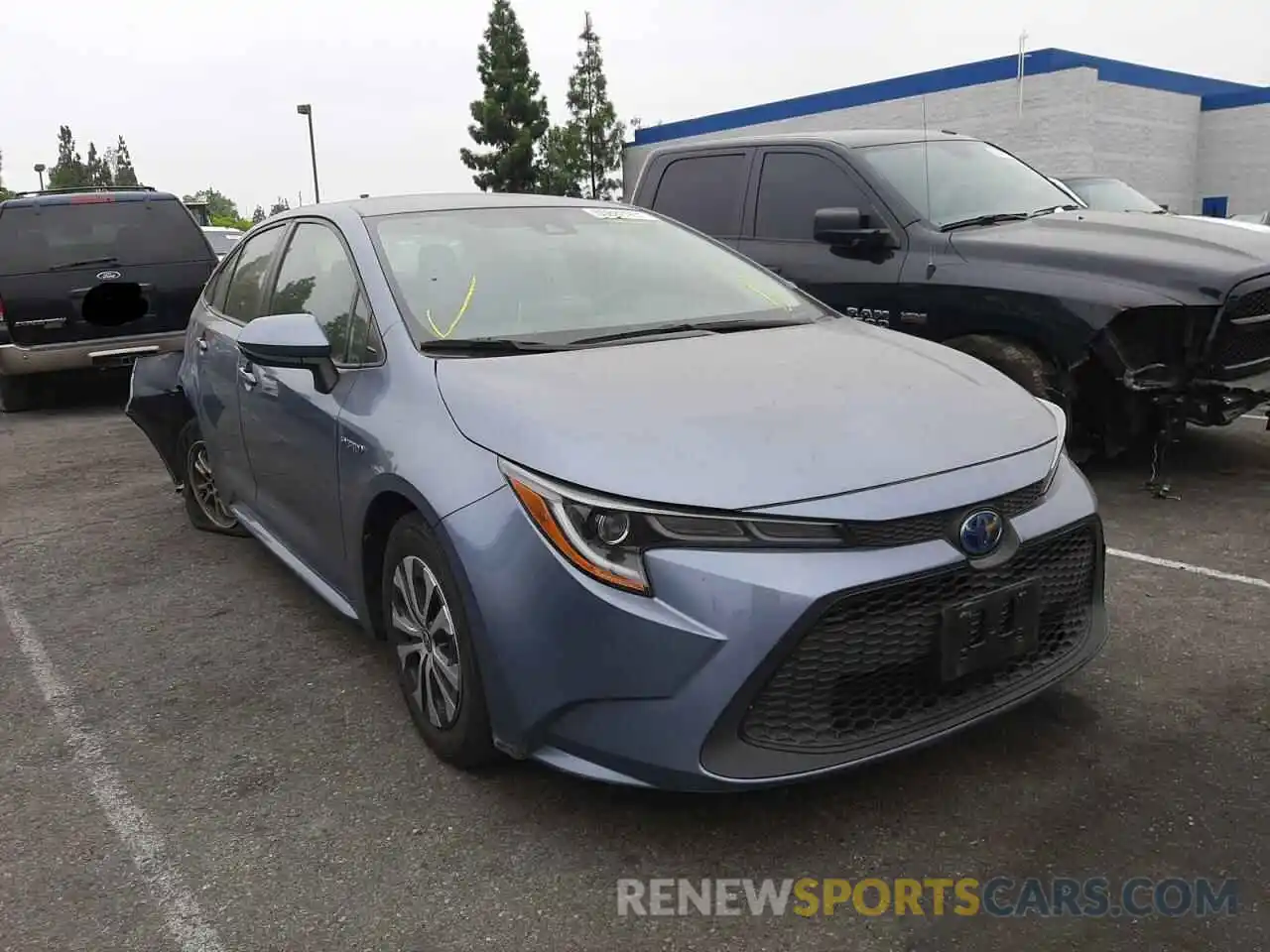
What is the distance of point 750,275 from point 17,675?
2.98m

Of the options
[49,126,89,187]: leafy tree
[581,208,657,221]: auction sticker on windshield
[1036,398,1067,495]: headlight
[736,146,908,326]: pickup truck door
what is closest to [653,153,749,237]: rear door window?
[736,146,908,326]: pickup truck door

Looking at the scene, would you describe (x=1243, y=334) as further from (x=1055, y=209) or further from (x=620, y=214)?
(x=620, y=214)

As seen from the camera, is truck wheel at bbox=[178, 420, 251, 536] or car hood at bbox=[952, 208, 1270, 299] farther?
truck wheel at bbox=[178, 420, 251, 536]

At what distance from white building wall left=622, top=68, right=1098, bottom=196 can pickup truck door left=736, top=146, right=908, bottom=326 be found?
16.5m

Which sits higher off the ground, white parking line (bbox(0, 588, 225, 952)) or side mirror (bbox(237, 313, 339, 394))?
side mirror (bbox(237, 313, 339, 394))

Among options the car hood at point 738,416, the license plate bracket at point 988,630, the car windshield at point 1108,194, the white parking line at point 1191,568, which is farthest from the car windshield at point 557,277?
the car windshield at point 1108,194

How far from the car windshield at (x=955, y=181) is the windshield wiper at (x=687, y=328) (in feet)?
8.76

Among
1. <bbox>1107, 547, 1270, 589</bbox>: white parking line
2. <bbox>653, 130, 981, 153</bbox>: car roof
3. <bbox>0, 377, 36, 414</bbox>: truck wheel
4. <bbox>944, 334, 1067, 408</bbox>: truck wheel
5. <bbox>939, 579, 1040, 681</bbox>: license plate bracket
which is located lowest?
<bbox>0, 377, 36, 414</bbox>: truck wheel

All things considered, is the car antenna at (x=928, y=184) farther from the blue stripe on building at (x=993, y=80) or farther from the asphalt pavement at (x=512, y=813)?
the blue stripe on building at (x=993, y=80)

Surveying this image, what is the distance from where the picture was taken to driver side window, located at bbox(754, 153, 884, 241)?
6.09 meters

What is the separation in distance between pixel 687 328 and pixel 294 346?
3.93 feet

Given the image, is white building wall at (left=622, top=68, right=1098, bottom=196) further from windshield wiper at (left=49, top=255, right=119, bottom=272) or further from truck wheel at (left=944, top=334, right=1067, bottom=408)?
truck wheel at (left=944, top=334, right=1067, bottom=408)

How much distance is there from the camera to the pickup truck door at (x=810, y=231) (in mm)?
5836

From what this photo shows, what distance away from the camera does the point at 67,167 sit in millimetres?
107188
